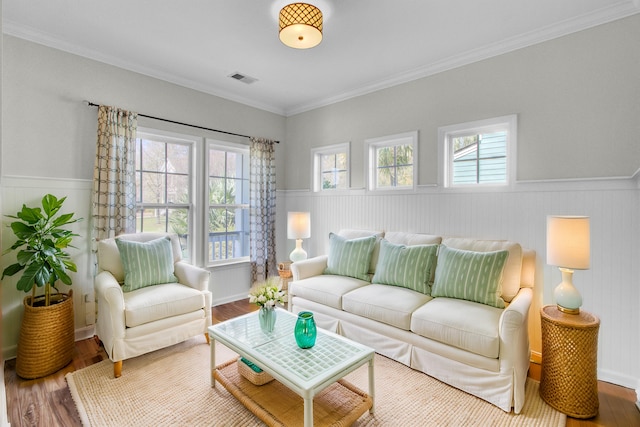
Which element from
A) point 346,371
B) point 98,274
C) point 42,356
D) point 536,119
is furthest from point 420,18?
point 42,356

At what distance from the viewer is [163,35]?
3.06 m

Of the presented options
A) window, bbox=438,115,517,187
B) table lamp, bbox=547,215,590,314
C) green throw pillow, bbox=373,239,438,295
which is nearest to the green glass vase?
green throw pillow, bbox=373,239,438,295

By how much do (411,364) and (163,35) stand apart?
11.2 ft

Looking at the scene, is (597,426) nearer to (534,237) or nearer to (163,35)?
(534,237)

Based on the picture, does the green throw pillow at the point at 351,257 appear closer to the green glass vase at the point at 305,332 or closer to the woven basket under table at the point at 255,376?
the green glass vase at the point at 305,332

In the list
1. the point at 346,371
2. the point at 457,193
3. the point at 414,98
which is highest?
the point at 414,98

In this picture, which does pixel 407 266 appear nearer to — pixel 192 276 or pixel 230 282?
pixel 192 276

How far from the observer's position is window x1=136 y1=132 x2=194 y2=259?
3.80 m

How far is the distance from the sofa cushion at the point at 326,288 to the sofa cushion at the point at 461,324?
759mm

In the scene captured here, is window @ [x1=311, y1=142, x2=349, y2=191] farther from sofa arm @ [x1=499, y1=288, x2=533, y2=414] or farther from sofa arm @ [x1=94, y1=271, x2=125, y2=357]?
sofa arm @ [x1=94, y1=271, x2=125, y2=357]

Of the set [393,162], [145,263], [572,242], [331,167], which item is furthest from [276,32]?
[572,242]

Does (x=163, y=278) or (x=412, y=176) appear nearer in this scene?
(x=163, y=278)

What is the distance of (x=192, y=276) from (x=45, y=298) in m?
1.13

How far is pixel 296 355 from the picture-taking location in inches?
87.9
